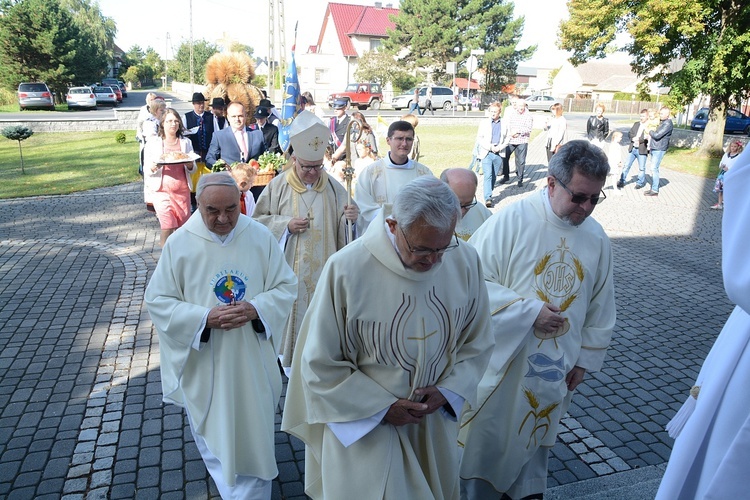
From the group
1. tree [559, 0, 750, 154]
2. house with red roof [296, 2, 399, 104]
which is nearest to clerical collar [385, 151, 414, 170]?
tree [559, 0, 750, 154]

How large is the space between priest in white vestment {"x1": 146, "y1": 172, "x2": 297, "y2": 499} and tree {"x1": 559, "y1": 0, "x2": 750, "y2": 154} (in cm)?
1962

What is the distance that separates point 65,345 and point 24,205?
26.9 ft

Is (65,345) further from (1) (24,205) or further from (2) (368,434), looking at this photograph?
(1) (24,205)

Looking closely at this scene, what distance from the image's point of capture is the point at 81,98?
127 feet

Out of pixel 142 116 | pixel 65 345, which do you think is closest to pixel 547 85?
pixel 142 116

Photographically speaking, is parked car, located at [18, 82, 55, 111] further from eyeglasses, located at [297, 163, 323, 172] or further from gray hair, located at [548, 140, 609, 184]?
gray hair, located at [548, 140, 609, 184]

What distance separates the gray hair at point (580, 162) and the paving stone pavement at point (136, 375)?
211 centimetres

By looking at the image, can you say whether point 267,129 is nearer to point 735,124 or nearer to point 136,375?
point 136,375

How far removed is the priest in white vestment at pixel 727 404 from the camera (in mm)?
1914

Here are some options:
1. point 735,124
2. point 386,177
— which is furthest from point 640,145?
point 735,124

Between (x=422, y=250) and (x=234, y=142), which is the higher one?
(x=422, y=250)

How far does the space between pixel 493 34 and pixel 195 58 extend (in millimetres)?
37019

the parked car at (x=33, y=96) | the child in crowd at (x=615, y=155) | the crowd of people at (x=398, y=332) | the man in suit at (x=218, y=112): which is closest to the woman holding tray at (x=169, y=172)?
the man in suit at (x=218, y=112)

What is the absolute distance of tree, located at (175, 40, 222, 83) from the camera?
71081mm
